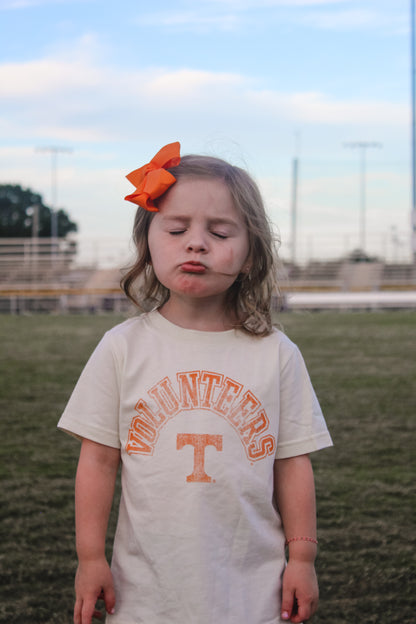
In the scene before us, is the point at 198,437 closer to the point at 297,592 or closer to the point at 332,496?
the point at 297,592

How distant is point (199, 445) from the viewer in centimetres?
122

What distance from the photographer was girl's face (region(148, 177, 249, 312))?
1.28 metres

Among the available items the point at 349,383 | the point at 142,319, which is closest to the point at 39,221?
the point at 349,383

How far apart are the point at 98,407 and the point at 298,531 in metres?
0.37

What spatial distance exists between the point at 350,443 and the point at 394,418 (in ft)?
2.17

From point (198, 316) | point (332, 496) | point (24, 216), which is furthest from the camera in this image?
point (24, 216)

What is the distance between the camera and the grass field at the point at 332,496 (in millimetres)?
1921

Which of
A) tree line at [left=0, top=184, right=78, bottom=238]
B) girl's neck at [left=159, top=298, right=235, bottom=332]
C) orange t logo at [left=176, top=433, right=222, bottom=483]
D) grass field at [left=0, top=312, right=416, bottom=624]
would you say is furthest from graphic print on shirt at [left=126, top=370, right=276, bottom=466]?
tree line at [left=0, top=184, right=78, bottom=238]

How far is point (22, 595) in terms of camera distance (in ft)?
6.31

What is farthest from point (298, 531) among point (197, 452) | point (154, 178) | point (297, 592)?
point (154, 178)

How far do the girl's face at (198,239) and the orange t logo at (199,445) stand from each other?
23 centimetres

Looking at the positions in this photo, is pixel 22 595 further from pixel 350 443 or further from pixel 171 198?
pixel 350 443

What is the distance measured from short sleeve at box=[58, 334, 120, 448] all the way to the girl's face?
0.17m

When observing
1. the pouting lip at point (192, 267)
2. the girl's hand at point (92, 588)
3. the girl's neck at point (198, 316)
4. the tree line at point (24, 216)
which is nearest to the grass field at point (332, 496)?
the girl's hand at point (92, 588)
